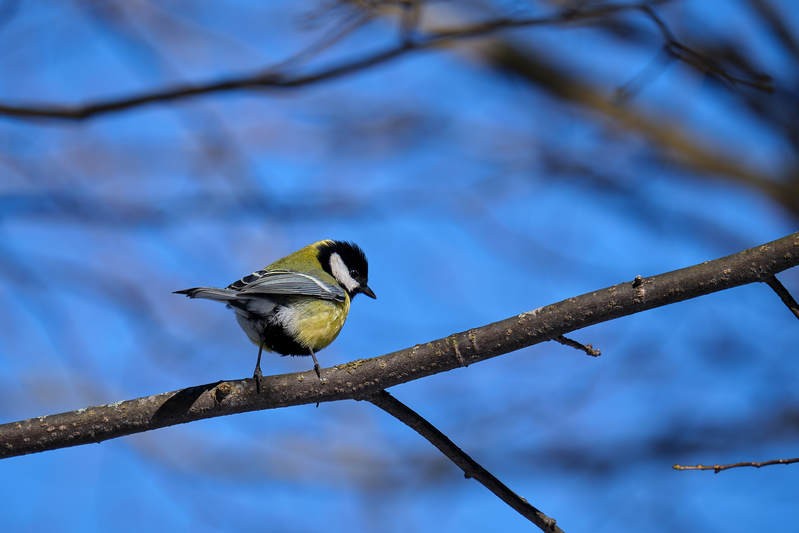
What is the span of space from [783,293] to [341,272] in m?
2.79

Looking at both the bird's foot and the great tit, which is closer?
the bird's foot

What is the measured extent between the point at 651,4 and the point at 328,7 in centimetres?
157

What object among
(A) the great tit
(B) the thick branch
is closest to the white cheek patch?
(A) the great tit

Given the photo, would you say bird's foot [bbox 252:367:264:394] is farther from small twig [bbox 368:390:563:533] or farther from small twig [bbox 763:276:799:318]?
small twig [bbox 763:276:799:318]

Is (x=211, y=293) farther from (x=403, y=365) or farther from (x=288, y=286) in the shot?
(x=403, y=365)

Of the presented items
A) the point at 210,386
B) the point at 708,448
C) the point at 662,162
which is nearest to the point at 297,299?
the point at 210,386

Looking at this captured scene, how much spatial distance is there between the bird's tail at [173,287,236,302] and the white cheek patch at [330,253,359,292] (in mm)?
1159

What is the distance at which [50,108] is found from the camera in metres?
3.87

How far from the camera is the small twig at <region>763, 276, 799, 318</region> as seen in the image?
2365 mm

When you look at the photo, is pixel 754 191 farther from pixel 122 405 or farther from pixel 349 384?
pixel 122 405

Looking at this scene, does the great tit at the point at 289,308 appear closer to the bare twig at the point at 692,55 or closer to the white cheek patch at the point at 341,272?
the white cheek patch at the point at 341,272

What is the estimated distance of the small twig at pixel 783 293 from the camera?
7.76ft

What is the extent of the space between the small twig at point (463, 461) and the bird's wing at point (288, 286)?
3.70 ft

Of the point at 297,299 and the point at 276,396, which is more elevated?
the point at 297,299
